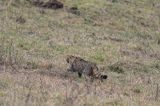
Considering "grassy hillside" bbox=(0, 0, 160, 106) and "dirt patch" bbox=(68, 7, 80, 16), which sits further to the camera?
"dirt patch" bbox=(68, 7, 80, 16)

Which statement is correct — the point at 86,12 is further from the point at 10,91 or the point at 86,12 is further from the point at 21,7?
the point at 10,91

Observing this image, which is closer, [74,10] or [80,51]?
Result: [80,51]

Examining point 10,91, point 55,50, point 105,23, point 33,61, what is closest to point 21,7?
point 105,23

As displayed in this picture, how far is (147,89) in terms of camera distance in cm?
1466

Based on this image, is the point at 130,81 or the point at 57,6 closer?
the point at 130,81

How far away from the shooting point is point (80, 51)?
20.8m

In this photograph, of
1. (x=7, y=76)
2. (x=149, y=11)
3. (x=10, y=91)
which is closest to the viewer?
(x=10, y=91)

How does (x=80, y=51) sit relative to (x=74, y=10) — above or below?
above

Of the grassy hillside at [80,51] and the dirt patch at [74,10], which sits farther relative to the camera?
the dirt patch at [74,10]

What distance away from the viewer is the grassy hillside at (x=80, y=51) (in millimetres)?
12172

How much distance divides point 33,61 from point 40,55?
1.99m

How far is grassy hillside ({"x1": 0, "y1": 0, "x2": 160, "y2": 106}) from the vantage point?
12172mm

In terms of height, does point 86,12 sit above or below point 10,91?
below

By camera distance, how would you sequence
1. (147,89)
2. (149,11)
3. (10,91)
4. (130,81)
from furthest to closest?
(149,11), (130,81), (147,89), (10,91)
